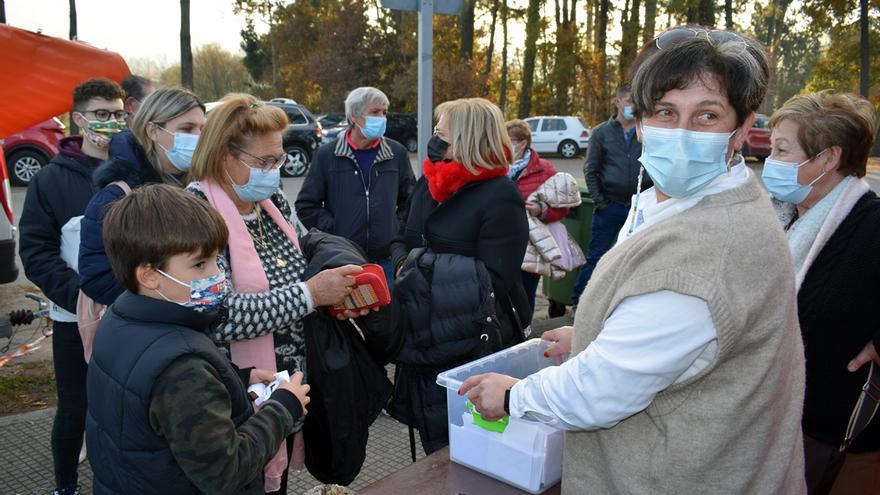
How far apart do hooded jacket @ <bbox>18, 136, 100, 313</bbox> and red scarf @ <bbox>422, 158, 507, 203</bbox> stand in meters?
1.59

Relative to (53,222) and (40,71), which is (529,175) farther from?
(40,71)

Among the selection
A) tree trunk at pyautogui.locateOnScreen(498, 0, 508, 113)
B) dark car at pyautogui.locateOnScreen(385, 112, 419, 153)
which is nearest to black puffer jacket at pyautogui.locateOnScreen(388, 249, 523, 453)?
dark car at pyautogui.locateOnScreen(385, 112, 419, 153)

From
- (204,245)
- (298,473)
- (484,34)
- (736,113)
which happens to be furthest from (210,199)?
(484,34)

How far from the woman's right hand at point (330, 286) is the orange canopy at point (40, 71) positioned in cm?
330

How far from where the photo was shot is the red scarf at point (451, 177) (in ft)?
10.2

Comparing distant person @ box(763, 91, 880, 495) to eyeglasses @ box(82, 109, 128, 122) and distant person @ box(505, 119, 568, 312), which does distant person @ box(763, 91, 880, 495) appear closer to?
distant person @ box(505, 119, 568, 312)

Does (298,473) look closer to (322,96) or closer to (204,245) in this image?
(204,245)

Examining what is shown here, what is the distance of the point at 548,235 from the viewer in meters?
5.27

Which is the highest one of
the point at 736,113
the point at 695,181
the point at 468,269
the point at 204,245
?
the point at 736,113

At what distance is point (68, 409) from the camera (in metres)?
3.24

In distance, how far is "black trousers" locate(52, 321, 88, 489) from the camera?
324 centimetres

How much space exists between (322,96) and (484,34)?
29.7 feet

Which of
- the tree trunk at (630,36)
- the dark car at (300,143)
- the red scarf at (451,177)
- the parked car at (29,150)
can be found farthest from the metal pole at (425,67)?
the tree trunk at (630,36)

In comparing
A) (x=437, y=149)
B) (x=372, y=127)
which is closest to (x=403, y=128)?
(x=372, y=127)
